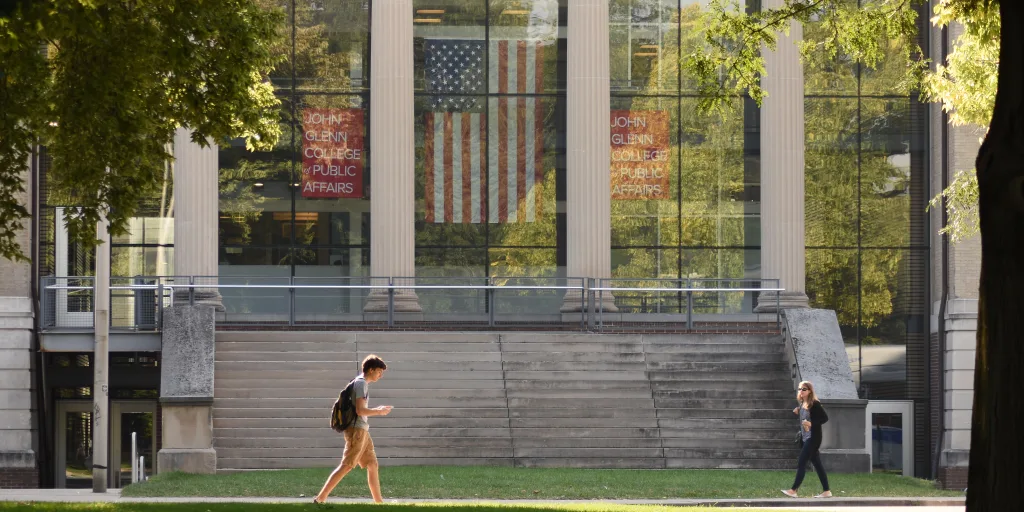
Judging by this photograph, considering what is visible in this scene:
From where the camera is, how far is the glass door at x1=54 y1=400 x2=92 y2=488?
31.5 m

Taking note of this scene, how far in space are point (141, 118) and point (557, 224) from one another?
20.2 metres

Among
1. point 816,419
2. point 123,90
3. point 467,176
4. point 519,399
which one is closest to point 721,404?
point 519,399

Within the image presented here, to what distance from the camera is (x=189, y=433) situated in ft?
78.2

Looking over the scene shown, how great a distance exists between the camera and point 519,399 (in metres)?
26.2

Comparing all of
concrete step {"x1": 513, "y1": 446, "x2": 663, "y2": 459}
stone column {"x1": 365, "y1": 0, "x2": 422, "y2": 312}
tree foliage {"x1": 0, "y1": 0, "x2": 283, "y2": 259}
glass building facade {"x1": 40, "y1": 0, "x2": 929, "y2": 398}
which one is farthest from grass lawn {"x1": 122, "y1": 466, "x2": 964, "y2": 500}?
glass building facade {"x1": 40, "y1": 0, "x2": 929, "y2": 398}

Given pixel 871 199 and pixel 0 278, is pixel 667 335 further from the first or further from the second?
pixel 0 278

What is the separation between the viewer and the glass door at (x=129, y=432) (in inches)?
1265

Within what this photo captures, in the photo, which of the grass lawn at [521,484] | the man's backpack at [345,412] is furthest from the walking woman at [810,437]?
the man's backpack at [345,412]

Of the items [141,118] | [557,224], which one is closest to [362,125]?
[557,224]

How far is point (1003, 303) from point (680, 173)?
82.4 feet

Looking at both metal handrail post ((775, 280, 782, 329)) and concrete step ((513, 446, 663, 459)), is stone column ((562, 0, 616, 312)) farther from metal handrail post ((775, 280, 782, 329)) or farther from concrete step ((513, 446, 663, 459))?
concrete step ((513, 446, 663, 459))

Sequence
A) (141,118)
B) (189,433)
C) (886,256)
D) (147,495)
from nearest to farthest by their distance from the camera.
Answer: (141,118) → (147,495) → (189,433) → (886,256)

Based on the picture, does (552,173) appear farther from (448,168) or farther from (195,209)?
(195,209)

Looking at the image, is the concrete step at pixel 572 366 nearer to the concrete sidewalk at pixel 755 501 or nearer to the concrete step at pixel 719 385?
the concrete step at pixel 719 385
